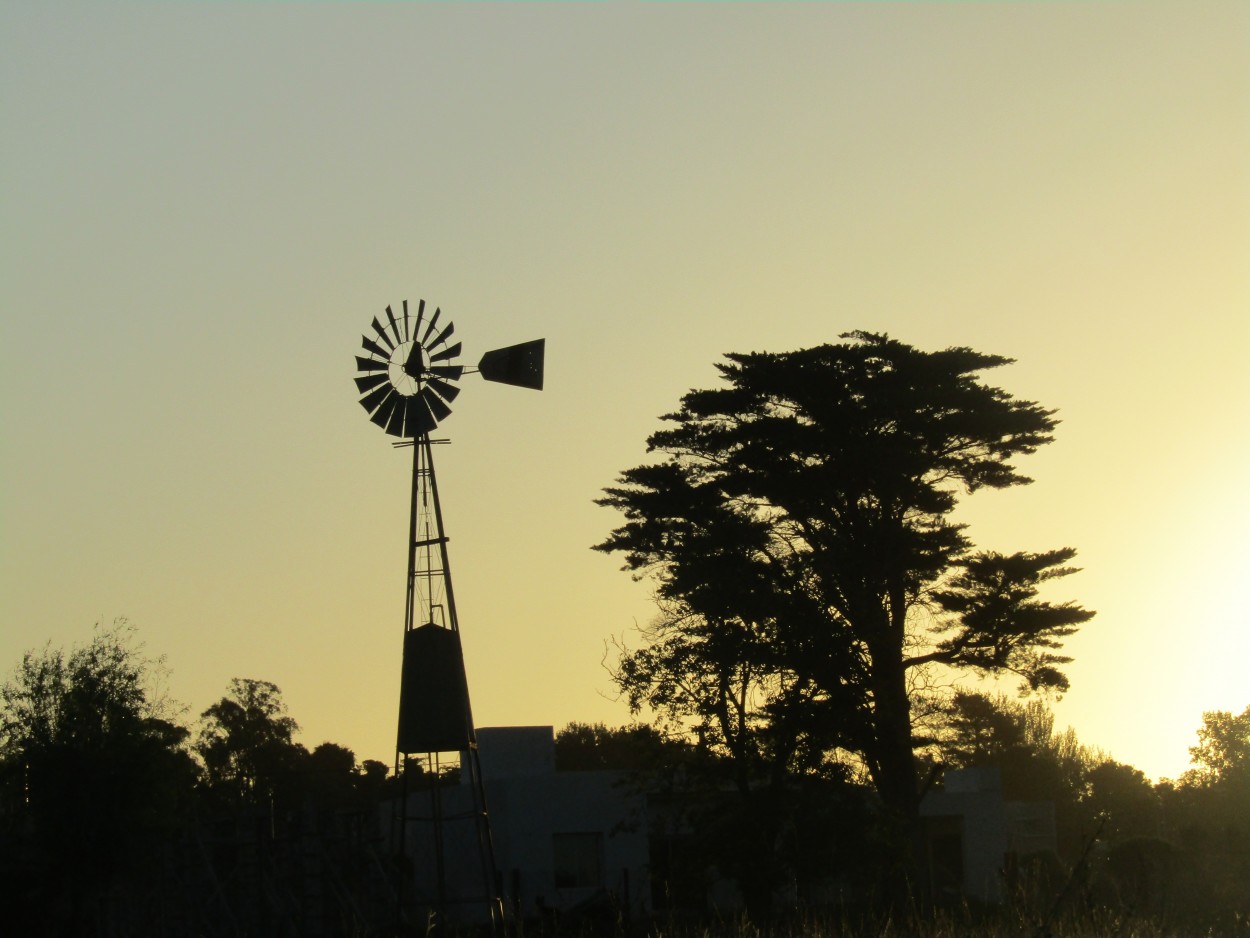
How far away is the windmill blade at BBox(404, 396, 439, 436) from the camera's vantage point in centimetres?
3138

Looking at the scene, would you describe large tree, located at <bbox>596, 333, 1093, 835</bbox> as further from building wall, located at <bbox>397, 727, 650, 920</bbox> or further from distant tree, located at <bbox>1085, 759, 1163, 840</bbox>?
distant tree, located at <bbox>1085, 759, 1163, 840</bbox>

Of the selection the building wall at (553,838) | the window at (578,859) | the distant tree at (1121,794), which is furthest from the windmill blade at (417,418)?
the distant tree at (1121,794)

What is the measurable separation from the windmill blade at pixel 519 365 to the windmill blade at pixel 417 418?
4.70ft

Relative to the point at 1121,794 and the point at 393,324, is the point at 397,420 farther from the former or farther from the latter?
the point at 1121,794

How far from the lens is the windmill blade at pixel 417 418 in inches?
1235

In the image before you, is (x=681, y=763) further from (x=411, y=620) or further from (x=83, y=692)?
(x=83, y=692)

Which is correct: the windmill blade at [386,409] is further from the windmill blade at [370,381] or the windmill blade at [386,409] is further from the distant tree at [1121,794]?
the distant tree at [1121,794]

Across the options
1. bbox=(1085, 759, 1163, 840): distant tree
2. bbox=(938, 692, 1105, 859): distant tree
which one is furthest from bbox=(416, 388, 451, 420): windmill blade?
bbox=(1085, 759, 1163, 840): distant tree

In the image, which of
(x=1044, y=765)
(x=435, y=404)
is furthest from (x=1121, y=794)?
(x=435, y=404)

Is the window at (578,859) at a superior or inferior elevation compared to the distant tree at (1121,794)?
inferior

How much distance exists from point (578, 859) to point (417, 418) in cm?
A: 1477

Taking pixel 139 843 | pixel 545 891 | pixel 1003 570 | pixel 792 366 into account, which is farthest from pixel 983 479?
pixel 139 843

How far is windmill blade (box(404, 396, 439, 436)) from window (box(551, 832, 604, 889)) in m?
13.9

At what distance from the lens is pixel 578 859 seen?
4097 cm
